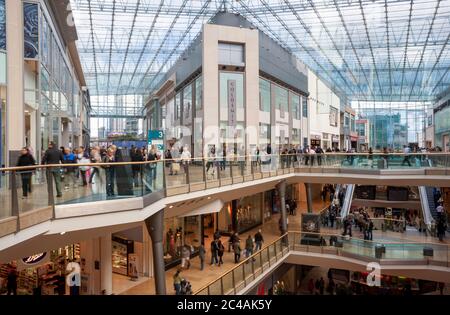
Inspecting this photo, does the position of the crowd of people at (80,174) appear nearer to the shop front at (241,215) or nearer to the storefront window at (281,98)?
the shop front at (241,215)

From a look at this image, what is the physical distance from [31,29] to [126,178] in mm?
9409

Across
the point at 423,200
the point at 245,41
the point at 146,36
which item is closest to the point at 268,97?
the point at 245,41

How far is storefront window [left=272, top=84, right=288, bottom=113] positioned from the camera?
34469 millimetres

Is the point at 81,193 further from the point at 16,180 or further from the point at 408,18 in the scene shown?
the point at 408,18

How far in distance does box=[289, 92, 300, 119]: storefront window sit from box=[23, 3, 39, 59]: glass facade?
84.2ft

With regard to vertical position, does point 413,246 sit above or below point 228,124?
below

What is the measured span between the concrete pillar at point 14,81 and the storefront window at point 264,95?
740 inches

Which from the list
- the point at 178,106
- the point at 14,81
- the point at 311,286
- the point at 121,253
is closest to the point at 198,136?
the point at 178,106

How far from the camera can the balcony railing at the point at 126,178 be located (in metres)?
7.55

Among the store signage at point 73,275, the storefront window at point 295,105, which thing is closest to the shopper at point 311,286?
the store signage at point 73,275

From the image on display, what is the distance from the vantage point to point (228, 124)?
2836cm

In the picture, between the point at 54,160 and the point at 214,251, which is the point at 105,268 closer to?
the point at 214,251

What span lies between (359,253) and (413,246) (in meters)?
2.63

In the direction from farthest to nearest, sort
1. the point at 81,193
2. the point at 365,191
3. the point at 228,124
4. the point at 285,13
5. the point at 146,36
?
1. the point at 146,36
2. the point at 365,191
3. the point at 285,13
4. the point at 228,124
5. the point at 81,193
